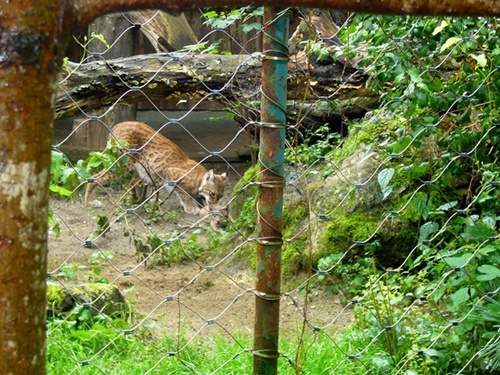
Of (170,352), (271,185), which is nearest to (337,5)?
(271,185)

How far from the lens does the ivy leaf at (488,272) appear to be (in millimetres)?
2744

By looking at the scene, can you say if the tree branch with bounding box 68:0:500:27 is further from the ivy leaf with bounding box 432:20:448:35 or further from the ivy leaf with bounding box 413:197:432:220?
the ivy leaf with bounding box 413:197:432:220

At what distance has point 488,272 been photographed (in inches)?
108

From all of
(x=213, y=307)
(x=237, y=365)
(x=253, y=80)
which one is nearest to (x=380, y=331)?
(x=237, y=365)

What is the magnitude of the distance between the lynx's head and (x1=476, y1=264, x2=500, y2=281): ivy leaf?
4.69 metres

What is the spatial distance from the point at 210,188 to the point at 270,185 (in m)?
4.94

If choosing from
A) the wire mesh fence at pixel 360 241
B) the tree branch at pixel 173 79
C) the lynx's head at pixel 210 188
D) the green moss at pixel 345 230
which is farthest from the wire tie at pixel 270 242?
the lynx's head at pixel 210 188

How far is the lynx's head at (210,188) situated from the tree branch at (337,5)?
6216 mm

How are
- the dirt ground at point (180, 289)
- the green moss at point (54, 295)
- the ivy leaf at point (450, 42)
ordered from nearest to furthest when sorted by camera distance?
the ivy leaf at point (450, 42) → the green moss at point (54, 295) → the dirt ground at point (180, 289)

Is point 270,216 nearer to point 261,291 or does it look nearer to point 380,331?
point 261,291

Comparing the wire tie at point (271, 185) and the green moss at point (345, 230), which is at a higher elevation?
the wire tie at point (271, 185)

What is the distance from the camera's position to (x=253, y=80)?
15.1ft

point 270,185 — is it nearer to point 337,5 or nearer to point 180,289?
point 337,5

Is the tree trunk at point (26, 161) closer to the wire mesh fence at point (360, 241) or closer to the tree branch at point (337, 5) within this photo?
the tree branch at point (337, 5)
